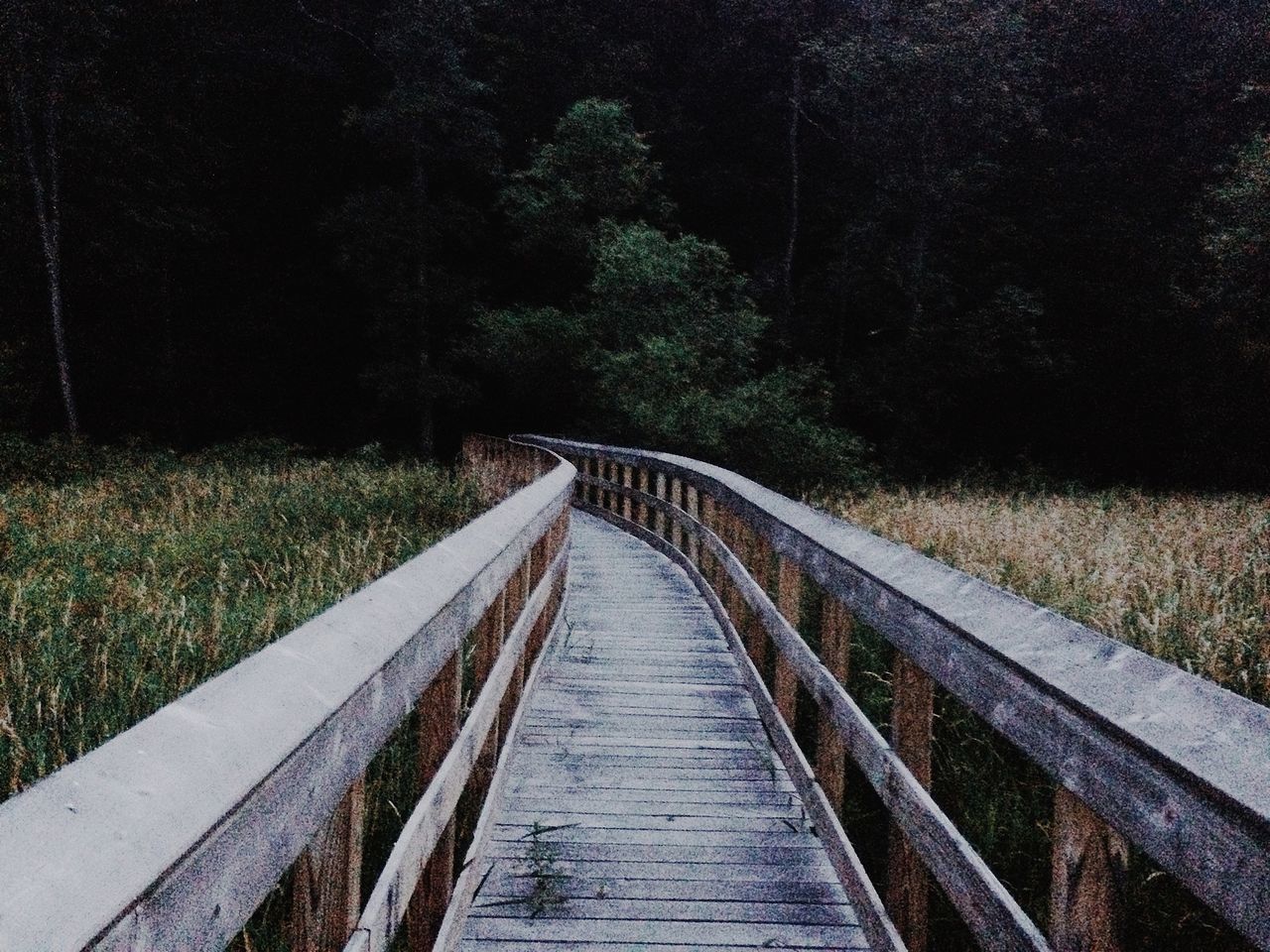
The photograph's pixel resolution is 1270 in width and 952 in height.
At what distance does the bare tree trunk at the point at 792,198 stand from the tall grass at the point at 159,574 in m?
18.3

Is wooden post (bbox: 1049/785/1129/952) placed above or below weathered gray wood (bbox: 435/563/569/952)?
above

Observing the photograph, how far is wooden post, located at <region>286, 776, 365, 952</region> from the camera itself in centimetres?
142

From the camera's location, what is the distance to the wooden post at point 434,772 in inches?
91.7

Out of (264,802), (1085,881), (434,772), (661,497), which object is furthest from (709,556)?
(264,802)

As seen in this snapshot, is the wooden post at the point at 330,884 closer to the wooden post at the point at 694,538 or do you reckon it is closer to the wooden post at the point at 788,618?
the wooden post at the point at 788,618

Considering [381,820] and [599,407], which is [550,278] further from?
[381,820]

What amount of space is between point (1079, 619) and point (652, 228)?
748 inches

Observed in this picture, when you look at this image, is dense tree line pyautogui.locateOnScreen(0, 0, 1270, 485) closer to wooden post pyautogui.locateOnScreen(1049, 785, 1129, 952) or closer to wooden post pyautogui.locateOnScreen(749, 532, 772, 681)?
wooden post pyautogui.locateOnScreen(749, 532, 772, 681)

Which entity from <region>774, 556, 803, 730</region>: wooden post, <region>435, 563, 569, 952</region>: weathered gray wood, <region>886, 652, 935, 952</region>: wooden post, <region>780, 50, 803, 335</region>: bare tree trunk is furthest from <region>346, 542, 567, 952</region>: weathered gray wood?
<region>780, 50, 803, 335</region>: bare tree trunk

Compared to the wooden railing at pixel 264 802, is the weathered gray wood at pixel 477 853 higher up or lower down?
lower down

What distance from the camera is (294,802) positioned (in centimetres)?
119

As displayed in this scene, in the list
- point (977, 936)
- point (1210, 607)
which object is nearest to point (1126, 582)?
point (1210, 607)

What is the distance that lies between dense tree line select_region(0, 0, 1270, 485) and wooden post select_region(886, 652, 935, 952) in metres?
15.2

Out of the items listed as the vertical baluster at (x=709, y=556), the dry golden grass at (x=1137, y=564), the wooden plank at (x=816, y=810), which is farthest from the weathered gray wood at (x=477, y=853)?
the vertical baluster at (x=709, y=556)
